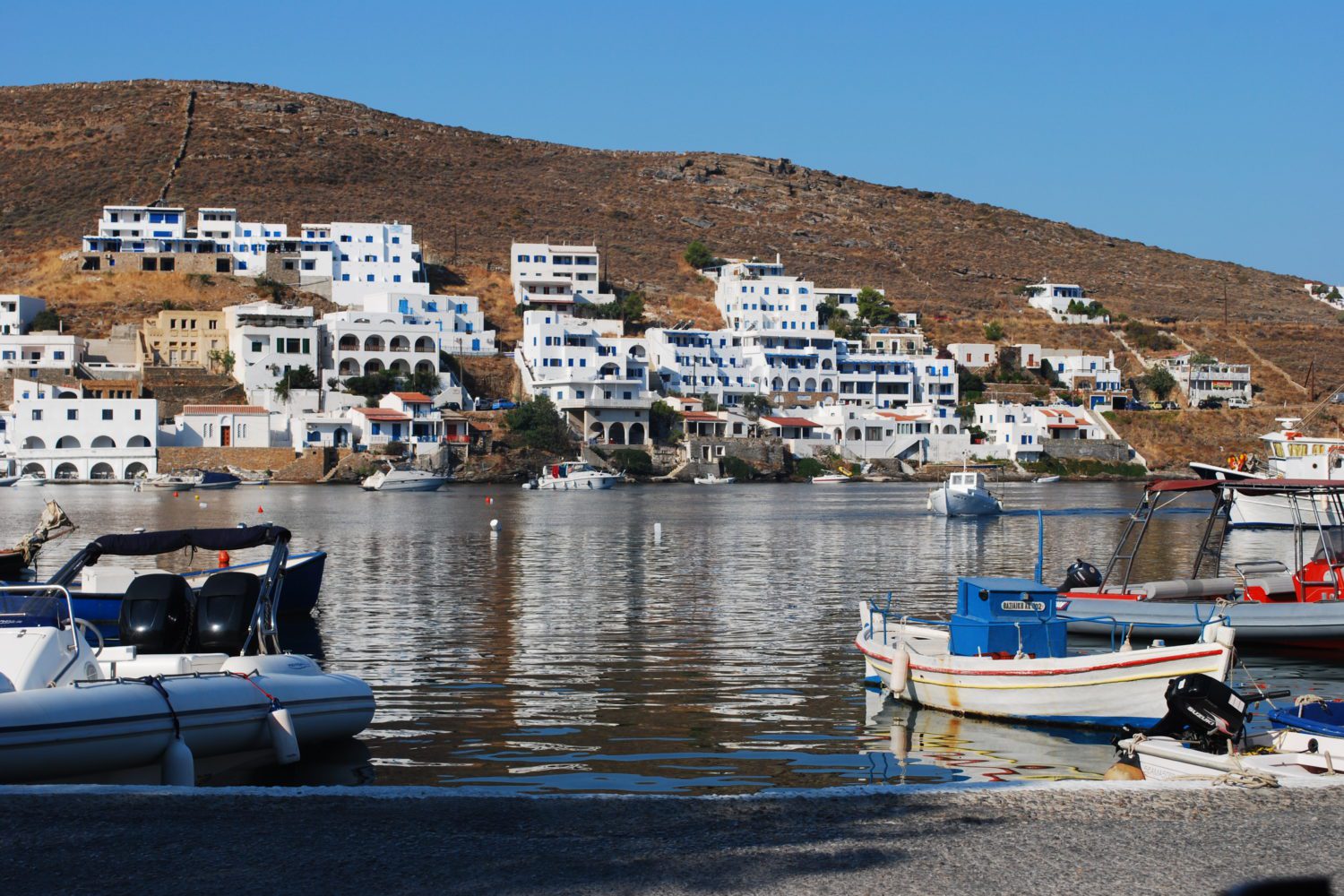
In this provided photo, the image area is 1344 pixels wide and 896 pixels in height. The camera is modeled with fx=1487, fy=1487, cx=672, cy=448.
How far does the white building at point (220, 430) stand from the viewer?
88.3 metres

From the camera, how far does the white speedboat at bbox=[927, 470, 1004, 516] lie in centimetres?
Answer: 5925

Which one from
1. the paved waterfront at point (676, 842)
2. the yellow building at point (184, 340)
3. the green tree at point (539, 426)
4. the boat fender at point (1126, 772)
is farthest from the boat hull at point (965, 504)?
the yellow building at point (184, 340)

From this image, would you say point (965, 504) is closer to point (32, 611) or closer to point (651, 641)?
point (651, 641)

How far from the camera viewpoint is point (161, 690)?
12016 millimetres

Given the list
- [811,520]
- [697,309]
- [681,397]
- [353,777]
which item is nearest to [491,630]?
[353,777]

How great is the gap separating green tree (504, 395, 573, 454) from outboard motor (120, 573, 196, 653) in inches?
2940

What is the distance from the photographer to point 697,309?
11988 cm

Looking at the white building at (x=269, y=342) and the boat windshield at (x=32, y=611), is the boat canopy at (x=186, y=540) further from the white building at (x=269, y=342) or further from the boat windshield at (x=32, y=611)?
the white building at (x=269, y=342)

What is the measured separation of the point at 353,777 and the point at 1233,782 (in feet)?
23.9

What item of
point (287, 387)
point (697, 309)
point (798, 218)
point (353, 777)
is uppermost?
point (798, 218)

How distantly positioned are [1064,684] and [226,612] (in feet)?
30.6

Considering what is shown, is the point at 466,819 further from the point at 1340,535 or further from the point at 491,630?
the point at 1340,535

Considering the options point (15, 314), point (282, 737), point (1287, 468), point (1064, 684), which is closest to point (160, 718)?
point (282, 737)

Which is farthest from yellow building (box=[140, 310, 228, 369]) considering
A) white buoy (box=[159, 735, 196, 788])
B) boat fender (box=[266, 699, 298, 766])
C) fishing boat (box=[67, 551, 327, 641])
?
white buoy (box=[159, 735, 196, 788])
